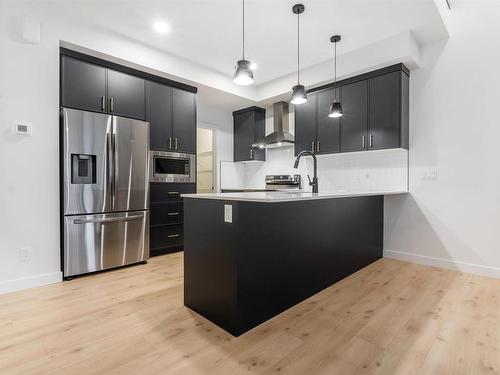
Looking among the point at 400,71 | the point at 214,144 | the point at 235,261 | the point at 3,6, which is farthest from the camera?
the point at 214,144

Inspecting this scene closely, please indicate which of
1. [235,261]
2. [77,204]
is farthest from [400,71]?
[77,204]

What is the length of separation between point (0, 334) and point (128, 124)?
2.32 meters

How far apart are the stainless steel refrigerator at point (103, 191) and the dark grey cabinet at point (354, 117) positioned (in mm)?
2728

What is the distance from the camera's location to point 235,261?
5.83ft

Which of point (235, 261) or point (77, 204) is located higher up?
point (77, 204)

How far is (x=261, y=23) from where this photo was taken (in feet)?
9.93

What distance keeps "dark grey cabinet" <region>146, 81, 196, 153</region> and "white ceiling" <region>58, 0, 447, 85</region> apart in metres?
0.55

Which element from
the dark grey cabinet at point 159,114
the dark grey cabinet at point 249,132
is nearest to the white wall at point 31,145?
the dark grey cabinet at point 159,114

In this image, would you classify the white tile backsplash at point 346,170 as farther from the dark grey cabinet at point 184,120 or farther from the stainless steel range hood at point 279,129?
the dark grey cabinet at point 184,120

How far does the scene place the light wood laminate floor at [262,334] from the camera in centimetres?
151

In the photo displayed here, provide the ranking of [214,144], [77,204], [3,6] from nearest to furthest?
[3,6], [77,204], [214,144]

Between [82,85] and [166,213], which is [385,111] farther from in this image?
[82,85]

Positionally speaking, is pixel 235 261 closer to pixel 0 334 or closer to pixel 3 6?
pixel 0 334

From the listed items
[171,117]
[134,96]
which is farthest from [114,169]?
[171,117]
